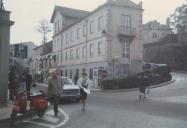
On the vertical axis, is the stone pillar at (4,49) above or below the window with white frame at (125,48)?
below

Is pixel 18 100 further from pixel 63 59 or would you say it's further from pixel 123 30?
pixel 63 59

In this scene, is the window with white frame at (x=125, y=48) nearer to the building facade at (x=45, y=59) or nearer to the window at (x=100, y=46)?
the window at (x=100, y=46)

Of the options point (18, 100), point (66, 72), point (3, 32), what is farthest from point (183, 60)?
point (18, 100)

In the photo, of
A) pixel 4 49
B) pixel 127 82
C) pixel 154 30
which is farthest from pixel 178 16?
pixel 4 49

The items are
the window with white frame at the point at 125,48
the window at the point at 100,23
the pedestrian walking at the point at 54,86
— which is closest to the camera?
the pedestrian walking at the point at 54,86

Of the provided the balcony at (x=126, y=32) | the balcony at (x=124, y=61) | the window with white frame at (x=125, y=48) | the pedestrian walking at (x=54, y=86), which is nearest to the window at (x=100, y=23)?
the balcony at (x=126, y=32)

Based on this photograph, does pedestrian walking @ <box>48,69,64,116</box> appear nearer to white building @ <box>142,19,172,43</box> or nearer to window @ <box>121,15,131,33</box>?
window @ <box>121,15,131,33</box>

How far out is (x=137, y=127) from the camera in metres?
11.2

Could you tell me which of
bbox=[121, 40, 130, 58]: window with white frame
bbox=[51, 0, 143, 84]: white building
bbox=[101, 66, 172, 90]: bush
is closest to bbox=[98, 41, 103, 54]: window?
bbox=[51, 0, 143, 84]: white building

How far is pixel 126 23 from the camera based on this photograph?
45438 millimetres

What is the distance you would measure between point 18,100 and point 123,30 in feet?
112

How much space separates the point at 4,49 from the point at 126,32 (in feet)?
97.3

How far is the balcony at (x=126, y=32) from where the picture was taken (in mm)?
44594

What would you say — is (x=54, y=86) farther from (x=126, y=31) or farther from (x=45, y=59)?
(x=45, y=59)
